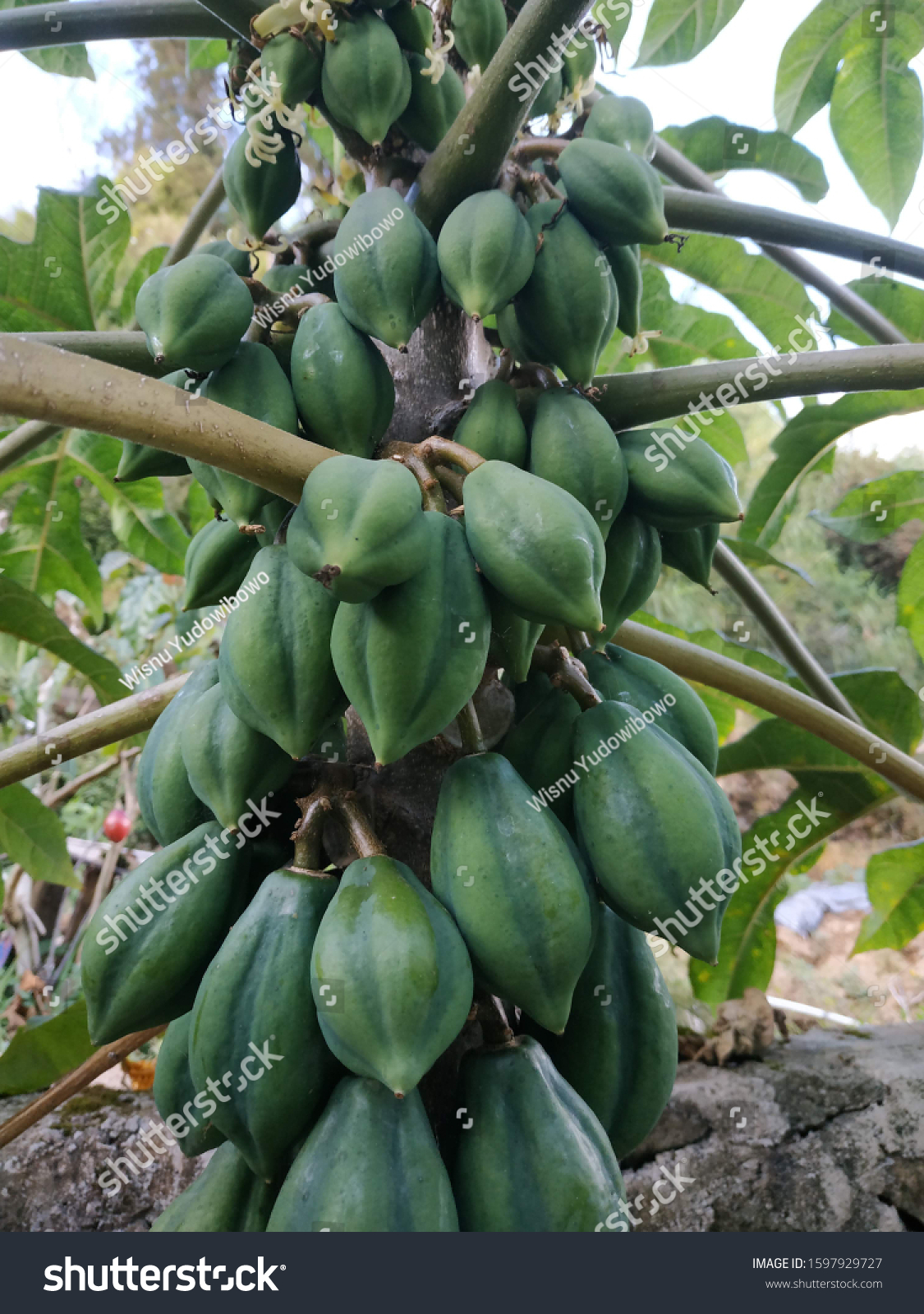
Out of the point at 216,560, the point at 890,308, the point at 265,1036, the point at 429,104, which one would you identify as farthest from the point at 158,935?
the point at 890,308

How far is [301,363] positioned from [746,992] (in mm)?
1382

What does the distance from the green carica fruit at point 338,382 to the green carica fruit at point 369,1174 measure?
59 centimetres

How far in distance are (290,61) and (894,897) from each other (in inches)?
71.0

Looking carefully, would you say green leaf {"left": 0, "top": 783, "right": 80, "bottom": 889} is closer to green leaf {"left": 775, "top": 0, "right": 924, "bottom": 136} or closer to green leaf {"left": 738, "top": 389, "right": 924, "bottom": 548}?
green leaf {"left": 738, "top": 389, "right": 924, "bottom": 548}

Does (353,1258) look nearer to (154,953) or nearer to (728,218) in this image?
(154,953)

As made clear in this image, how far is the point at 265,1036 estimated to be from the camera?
0.78 m

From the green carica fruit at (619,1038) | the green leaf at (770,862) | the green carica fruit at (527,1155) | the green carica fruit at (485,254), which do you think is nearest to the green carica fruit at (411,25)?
the green carica fruit at (485,254)

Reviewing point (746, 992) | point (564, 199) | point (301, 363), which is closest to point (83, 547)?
point (301, 363)

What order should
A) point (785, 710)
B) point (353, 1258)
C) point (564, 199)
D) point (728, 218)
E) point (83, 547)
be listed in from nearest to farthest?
point (353, 1258) < point (564, 199) < point (728, 218) < point (785, 710) < point (83, 547)

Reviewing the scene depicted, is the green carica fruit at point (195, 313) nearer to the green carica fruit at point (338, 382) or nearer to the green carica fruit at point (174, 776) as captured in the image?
the green carica fruit at point (338, 382)

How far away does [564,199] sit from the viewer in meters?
1.00

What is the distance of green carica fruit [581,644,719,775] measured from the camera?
1.01 metres

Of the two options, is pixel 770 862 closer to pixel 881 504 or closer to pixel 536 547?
pixel 881 504

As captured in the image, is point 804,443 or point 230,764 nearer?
point 230,764
